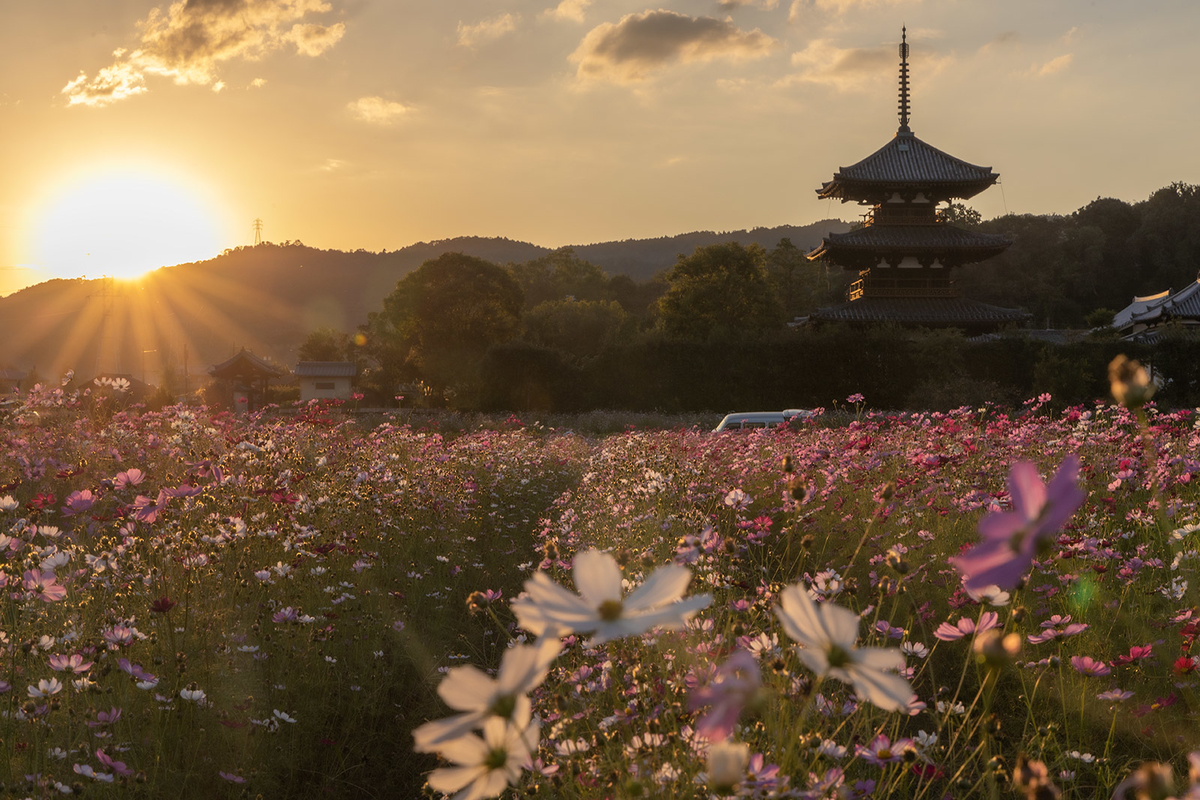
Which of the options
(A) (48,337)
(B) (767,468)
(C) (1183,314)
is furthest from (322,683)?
(A) (48,337)

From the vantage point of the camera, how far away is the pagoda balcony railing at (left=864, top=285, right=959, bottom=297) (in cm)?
2716

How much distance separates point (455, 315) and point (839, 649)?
128 feet

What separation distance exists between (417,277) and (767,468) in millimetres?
38665

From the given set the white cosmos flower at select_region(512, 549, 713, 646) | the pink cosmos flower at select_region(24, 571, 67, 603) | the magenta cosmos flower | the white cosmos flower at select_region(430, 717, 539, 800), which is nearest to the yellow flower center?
the white cosmos flower at select_region(512, 549, 713, 646)

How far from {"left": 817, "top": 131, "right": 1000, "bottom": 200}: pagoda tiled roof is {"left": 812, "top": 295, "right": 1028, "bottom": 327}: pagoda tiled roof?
12.9 ft

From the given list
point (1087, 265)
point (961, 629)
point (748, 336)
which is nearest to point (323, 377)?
point (748, 336)

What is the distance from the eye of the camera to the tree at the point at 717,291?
1411 inches

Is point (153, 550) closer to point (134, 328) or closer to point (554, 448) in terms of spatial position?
point (554, 448)

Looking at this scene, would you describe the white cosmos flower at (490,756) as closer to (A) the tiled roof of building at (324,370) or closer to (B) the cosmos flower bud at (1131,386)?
(B) the cosmos flower bud at (1131,386)

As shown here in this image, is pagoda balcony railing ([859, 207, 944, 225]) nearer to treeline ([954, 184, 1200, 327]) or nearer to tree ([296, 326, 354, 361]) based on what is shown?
treeline ([954, 184, 1200, 327])

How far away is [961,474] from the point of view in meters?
5.07

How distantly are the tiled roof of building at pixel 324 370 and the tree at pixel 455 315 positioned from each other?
11.3m

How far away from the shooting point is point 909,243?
26.6 m

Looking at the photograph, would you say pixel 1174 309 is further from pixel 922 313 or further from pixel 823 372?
pixel 823 372
